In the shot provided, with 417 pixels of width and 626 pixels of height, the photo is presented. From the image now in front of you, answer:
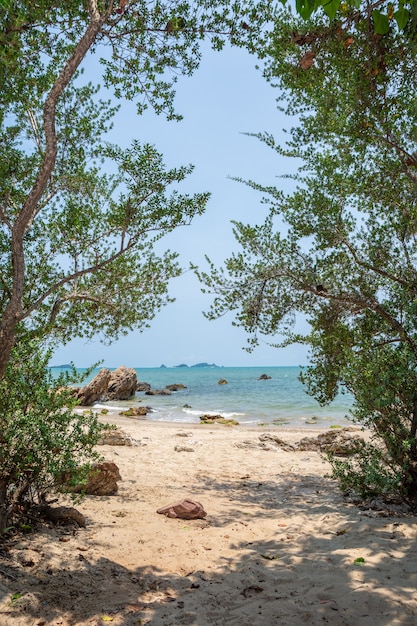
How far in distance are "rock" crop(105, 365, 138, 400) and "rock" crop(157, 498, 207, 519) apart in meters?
37.4

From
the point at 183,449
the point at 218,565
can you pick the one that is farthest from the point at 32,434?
the point at 183,449

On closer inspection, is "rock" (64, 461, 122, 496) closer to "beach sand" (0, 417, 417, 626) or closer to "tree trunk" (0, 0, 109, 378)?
"beach sand" (0, 417, 417, 626)

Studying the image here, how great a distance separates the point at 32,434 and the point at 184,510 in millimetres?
3332

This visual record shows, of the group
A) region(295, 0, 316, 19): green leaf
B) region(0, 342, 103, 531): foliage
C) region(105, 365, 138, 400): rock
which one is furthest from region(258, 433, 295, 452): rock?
region(105, 365, 138, 400): rock

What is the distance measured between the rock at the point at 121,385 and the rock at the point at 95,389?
6.37ft

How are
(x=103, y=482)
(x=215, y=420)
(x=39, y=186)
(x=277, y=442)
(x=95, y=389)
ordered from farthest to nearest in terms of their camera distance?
(x=95, y=389) < (x=215, y=420) < (x=277, y=442) < (x=103, y=482) < (x=39, y=186)

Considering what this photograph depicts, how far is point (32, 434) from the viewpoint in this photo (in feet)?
20.0

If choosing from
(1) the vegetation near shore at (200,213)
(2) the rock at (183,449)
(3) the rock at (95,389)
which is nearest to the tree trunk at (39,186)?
(1) the vegetation near shore at (200,213)

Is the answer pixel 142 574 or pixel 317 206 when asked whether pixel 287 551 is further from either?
pixel 317 206

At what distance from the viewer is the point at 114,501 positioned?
870 centimetres

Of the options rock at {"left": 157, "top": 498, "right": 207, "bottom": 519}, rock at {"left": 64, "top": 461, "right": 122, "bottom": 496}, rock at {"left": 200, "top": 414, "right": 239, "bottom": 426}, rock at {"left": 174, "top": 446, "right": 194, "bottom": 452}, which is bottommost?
rock at {"left": 200, "top": 414, "right": 239, "bottom": 426}

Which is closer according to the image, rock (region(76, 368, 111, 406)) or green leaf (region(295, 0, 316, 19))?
green leaf (region(295, 0, 316, 19))

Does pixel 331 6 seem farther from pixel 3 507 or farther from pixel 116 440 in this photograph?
pixel 116 440

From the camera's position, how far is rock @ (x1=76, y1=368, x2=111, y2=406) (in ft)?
130
